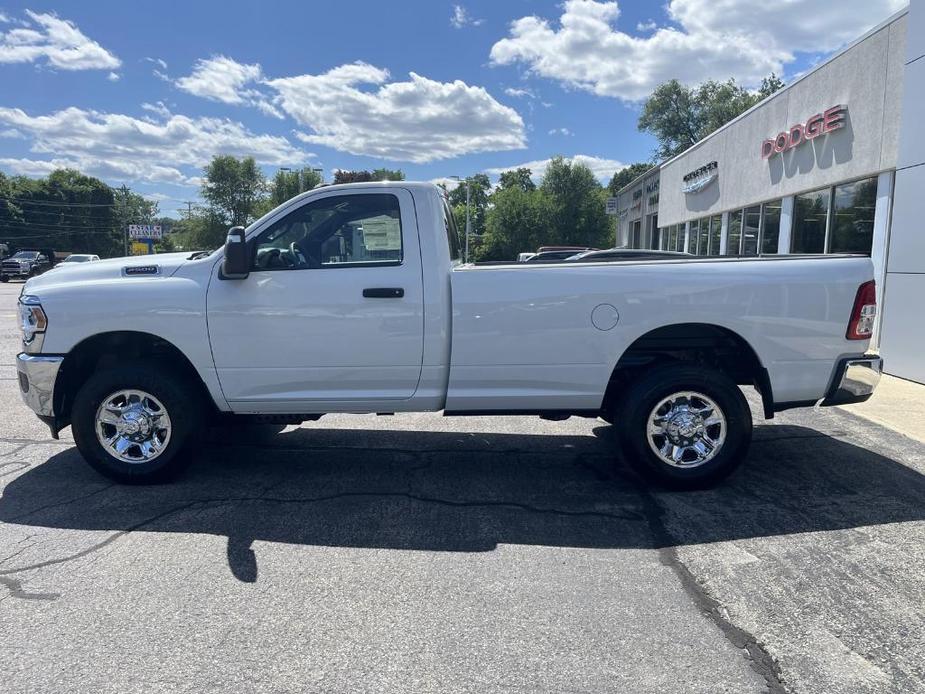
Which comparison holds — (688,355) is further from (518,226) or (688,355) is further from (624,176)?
(624,176)

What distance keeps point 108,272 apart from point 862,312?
5.36 m

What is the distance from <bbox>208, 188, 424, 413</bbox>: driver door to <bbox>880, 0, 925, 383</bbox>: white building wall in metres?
7.40

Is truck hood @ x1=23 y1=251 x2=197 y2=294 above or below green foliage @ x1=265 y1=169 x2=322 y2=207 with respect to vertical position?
below

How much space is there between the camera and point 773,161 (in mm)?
15070

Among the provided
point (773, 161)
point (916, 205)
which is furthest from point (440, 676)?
point (773, 161)

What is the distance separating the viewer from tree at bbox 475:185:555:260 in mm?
59844

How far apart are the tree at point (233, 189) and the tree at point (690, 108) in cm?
4044

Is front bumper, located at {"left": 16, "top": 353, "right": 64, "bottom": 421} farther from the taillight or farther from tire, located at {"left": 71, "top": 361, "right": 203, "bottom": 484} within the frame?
the taillight

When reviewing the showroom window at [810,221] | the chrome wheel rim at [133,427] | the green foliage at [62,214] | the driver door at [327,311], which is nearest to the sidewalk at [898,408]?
the showroom window at [810,221]

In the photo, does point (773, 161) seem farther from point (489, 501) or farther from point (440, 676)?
point (440, 676)

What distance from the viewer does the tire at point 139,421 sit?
486 centimetres

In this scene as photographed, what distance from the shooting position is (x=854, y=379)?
4.82 meters

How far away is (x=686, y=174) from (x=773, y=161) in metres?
8.02

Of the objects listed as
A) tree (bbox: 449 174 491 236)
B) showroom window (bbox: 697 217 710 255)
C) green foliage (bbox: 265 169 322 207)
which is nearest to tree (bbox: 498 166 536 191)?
tree (bbox: 449 174 491 236)
